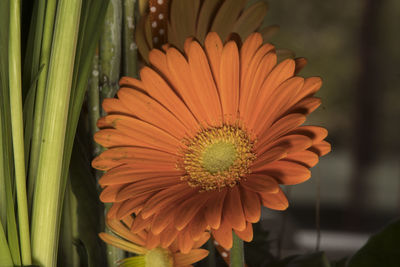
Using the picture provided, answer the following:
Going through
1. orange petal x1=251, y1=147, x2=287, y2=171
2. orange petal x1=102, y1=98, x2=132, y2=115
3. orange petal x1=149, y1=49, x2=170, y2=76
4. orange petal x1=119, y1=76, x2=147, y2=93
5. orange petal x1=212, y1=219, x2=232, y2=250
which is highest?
orange petal x1=149, y1=49, x2=170, y2=76

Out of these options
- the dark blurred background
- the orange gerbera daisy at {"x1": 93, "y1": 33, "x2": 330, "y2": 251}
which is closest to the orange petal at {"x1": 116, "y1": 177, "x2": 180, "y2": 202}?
the orange gerbera daisy at {"x1": 93, "y1": 33, "x2": 330, "y2": 251}

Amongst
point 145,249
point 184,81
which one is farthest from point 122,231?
point 184,81

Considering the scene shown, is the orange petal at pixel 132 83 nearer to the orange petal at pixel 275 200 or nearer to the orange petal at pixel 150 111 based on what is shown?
the orange petal at pixel 150 111

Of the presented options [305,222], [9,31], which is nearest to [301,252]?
[305,222]

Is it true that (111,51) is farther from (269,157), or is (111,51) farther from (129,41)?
(269,157)

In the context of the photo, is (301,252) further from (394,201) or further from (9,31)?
(9,31)

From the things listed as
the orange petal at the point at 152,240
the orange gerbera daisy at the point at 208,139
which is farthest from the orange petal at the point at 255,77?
the orange petal at the point at 152,240

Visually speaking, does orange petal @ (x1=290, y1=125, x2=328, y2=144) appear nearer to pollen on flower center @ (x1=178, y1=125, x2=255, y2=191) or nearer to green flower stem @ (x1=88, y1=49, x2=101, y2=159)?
pollen on flower center @ (x1=178, y1=125, x2=255, y2=191)

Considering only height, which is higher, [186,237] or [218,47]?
[218,47]
